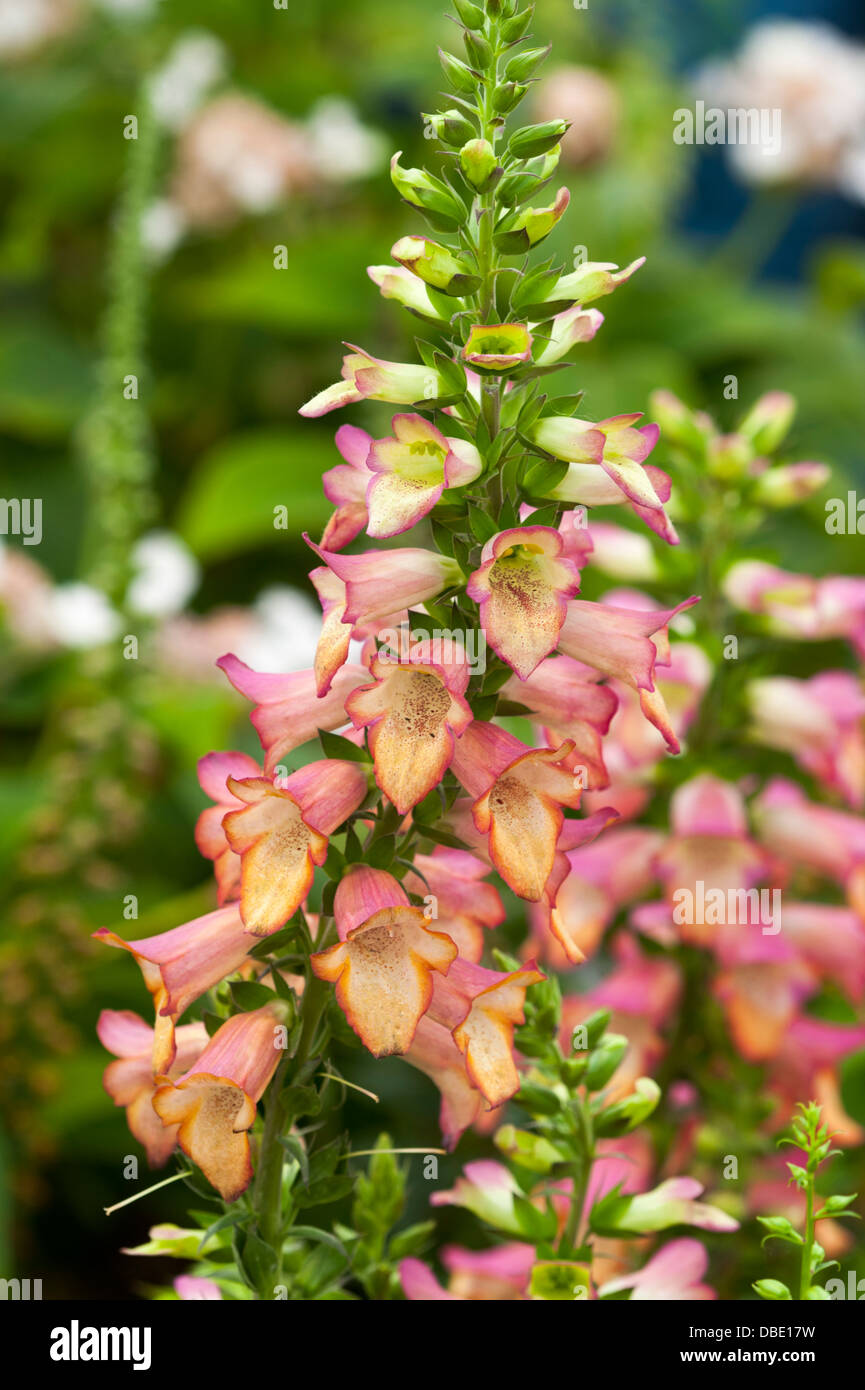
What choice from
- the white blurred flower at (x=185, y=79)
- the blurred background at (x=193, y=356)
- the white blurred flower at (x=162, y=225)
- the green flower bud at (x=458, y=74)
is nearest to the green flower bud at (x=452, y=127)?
the green flower bud at (x=458, y=74)

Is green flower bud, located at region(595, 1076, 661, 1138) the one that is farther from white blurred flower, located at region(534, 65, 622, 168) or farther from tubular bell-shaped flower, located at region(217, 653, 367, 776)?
white blurred flower, located at region(534, 65, 622, 168)

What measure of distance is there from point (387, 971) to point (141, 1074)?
0.08 m

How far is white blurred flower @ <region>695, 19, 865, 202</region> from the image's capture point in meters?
1.51

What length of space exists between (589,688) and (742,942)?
27cm

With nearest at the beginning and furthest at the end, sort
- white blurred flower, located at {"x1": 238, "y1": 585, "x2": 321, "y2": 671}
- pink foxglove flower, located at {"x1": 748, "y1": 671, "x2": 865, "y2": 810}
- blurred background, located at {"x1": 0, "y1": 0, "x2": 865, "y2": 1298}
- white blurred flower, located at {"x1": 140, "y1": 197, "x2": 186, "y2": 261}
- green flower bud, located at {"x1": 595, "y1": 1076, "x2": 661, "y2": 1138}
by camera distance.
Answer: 1. green flower bud, located at {"x1": 595, "y1": 1076, "x2": 661, "y2": 1138}
2. pink foxglove flower, located at {"x1": 748, "y1": 671, "x2": 865, "y2": 810}
3. blurred background, located at {"x1": 0, "y1": 0, "x2": 865, "y2": 1298}
4. white blurred flower, located at {"x1": 238, "y1": 585, "x2": 321, "y2": 671}
5. white blurred flower, located at {"x1": 140, "y1": 197, "x2": 186, "y2": 261}

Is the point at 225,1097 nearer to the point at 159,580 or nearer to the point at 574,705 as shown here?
the point at 574,705

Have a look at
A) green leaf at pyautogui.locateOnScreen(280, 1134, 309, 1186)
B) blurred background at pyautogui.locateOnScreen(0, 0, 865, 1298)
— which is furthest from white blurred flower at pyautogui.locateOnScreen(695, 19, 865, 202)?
green leaf at pyautogui.locateOnScreen(280, 1134, 309, 1186)

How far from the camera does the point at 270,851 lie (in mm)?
314

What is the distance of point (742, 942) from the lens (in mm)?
569

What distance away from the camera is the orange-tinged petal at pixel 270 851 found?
0.30 m

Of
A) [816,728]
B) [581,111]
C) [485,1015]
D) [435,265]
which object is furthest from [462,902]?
[581,111]

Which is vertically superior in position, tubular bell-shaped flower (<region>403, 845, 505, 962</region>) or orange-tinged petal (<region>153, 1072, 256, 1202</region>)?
Result: tubular bell-shaped flower (<region>403, 845, 505, 962</region>)

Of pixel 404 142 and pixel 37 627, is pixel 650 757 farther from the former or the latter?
pixel 404 142

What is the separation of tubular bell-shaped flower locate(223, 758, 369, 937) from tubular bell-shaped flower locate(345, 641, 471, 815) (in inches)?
0.9
